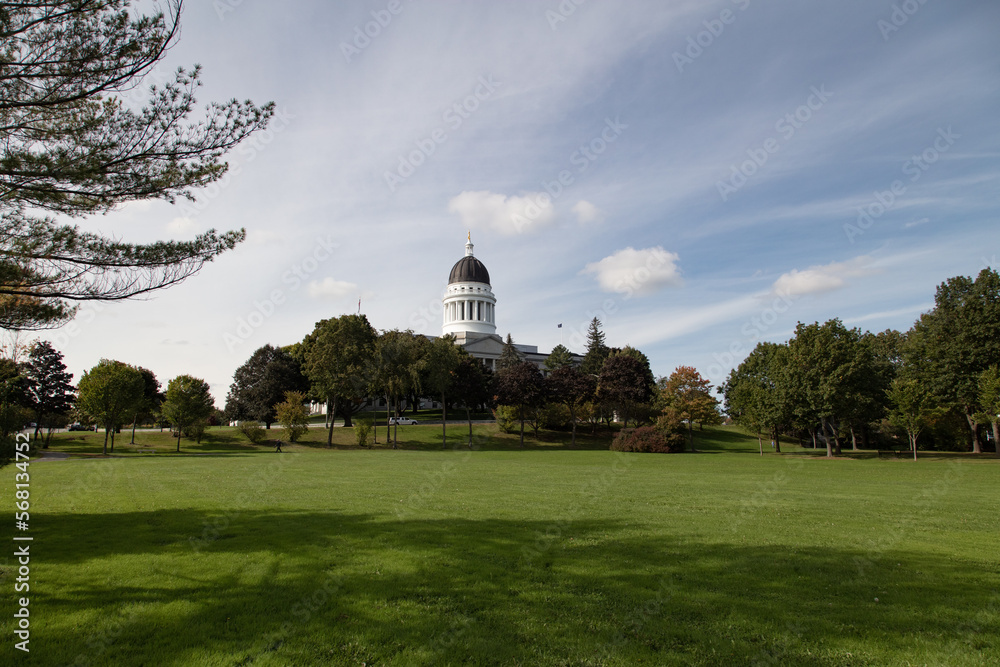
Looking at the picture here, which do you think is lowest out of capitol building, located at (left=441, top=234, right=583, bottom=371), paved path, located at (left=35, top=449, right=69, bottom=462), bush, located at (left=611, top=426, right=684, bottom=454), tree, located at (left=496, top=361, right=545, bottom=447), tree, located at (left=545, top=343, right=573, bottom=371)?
bush, located at (left=611, top=426, right=684, bottom=454)

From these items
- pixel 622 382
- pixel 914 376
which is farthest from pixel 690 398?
pixel 914 376

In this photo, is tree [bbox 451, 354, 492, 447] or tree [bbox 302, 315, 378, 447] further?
tree [bbox 451, 354, 492, 447]

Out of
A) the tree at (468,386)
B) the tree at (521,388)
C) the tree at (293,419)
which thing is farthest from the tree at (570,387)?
the tree at (293,419)

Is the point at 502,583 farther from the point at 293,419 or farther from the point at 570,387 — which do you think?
the point at 293,419

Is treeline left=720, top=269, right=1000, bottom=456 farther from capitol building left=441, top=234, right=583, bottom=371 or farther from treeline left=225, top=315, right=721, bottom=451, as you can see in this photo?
capitol building left=441, top=234, right=583, bottom=371

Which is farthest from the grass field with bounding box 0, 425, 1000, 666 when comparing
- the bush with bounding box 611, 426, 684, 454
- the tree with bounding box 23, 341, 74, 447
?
the tree with bounding box 23, 341, 74, 447

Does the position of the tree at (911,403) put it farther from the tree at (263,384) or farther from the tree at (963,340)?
the tree at (263,384)

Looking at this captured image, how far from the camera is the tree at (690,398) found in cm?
6050

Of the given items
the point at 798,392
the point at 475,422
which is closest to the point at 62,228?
the point at 798,392

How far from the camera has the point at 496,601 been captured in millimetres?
6992

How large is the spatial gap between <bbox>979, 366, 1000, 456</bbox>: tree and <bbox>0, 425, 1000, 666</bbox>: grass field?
1413 inches

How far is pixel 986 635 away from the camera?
6.09 m

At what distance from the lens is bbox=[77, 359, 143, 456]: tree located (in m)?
43.6

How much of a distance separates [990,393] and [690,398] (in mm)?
26063
